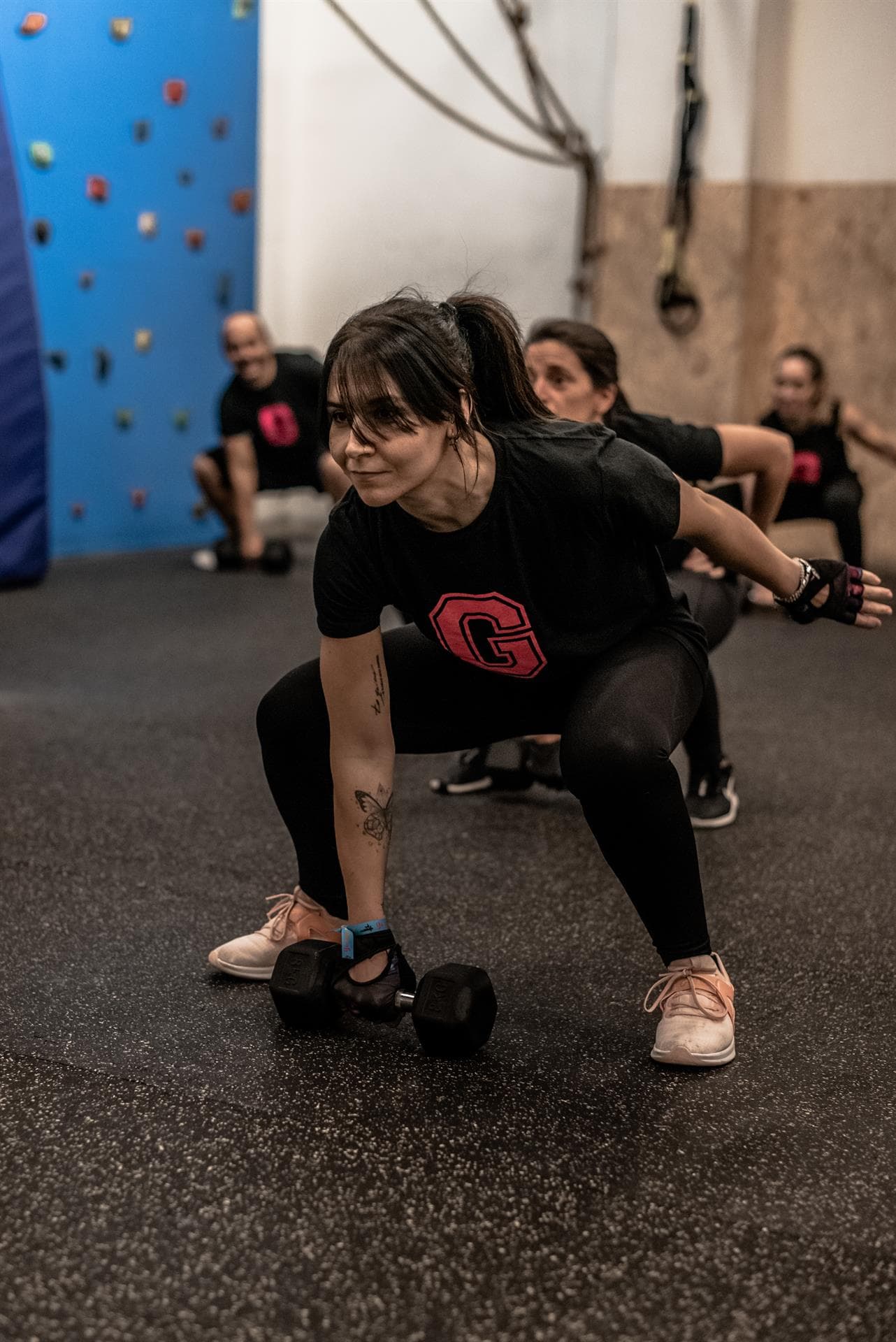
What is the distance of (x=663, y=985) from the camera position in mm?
1622

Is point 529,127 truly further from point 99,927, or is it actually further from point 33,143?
point 99,927

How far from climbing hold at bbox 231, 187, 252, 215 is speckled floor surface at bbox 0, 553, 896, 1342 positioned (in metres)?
3.51

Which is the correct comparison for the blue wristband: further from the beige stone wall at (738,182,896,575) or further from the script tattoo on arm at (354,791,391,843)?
the beige stone wall at (738,182,896,575)

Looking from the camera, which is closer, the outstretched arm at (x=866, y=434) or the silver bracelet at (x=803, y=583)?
the silver bracelet at (x=803, y=583)

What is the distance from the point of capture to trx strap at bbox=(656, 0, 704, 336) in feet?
16.5

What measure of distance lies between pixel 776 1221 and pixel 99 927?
0.99 metres

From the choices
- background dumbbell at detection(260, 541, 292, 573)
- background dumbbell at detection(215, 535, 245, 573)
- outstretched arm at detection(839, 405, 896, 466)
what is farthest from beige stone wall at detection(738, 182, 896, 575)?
background dumbbell at detection(215, 535, 245, 573)

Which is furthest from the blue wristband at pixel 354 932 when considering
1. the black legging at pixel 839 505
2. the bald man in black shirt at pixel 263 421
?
the bald man in black shirt at pixel 263 421

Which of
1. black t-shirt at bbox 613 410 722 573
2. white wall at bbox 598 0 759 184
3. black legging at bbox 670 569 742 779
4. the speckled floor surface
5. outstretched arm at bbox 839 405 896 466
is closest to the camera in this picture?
the speckled floor surface

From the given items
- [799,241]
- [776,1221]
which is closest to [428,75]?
[799,241]

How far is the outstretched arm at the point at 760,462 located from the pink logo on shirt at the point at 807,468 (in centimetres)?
212

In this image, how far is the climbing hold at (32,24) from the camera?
4602 mm

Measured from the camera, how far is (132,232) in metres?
5.18

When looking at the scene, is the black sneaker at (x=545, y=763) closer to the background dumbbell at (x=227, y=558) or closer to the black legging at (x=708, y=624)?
the black legging at (x=708, y=624)
